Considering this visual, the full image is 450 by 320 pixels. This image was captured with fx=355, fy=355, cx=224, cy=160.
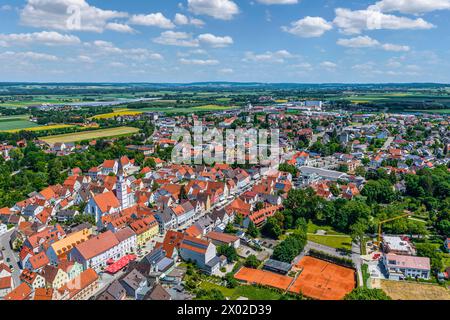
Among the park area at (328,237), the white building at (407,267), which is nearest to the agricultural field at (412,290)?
the white building at (407,267)

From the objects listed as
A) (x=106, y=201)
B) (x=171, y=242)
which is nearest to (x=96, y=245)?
(x=171, y=242)

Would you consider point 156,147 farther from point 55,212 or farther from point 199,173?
point 55,212

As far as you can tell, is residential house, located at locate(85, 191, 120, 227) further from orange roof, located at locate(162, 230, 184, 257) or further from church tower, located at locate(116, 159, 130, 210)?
orange roof, located at locate(162, 230, 184, 257)

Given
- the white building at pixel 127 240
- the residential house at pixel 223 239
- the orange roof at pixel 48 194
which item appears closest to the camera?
the white building at pixel 127 240

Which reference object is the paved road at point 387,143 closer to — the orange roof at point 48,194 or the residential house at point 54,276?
the orange roof at point 48,194

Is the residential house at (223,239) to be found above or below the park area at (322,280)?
above

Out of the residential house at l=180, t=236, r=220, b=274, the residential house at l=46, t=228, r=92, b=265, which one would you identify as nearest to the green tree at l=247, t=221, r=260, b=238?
the residential house at l=180, t=236, r=220, b=274
